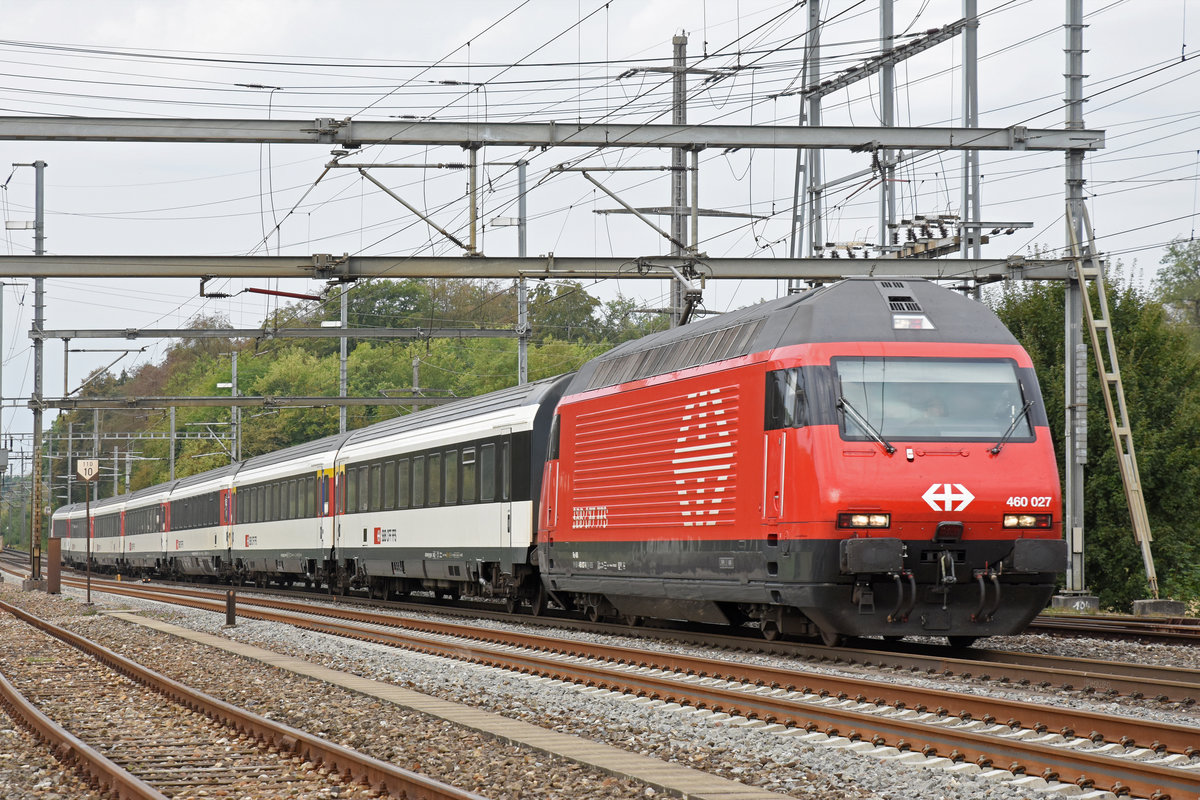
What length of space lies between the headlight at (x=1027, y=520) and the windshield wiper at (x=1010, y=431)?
0.62 meters

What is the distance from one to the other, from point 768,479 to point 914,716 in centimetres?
409

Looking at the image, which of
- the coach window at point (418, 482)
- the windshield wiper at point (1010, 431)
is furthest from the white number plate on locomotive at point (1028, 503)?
the coach window at point (418, 482)

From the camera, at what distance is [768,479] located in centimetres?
1438

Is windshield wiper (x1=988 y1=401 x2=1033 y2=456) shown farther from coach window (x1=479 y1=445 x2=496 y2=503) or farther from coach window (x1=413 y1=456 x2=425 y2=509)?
coach window (x1=413 y1=456 x2=425 y2=509)

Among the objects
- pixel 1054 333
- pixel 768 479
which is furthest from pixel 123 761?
pixel 1054 333

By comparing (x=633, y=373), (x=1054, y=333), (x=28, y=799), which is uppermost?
(x=1054, y=333)

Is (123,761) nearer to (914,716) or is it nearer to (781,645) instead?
(914,716)

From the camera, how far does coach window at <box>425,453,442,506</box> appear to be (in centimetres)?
2580

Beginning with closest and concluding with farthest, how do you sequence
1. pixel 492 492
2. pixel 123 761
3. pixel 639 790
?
pixel 639 790 < pixel 123 761 < pixel 492 492

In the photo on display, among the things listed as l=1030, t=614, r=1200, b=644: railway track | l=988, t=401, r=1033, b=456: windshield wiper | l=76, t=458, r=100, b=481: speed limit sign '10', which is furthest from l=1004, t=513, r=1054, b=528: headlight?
l=76, t=458, r=100, b=481: speed limit sign '10'

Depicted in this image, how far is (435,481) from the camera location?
2603 cm

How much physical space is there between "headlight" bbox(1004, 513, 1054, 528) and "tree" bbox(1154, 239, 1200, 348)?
67560mm

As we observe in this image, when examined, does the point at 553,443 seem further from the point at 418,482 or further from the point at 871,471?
the point at 871,471

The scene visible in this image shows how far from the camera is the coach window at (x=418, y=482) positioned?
2670 cm
